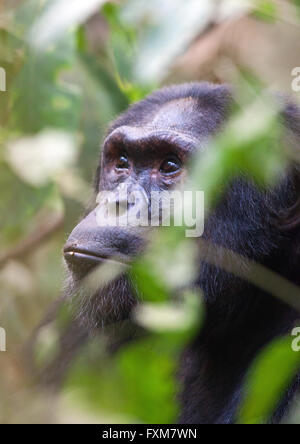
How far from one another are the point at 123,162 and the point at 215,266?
669 mm

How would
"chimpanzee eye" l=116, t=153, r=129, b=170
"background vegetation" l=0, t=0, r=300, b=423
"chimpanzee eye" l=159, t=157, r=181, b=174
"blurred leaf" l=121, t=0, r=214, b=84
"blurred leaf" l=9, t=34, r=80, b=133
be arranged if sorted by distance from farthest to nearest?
"blurred leaf" l=9, t=34, r=80, b=133 → "chimpanzee eye" l=116, t=153, r=129, b=170 → "chimpanzee eye" l=159, t=157, r=181, b=174 → "blurred leaf" l=121, t=0, r=214, b=84 → "background vegetation" l=0, t=0, r=300, b=423

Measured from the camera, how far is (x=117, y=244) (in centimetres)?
267

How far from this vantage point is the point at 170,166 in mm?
3016

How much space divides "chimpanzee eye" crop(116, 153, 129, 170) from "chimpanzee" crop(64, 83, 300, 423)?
0.30 ft

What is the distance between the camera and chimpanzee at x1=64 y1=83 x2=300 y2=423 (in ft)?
9.02

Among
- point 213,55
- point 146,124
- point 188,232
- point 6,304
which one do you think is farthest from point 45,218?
point 188,232

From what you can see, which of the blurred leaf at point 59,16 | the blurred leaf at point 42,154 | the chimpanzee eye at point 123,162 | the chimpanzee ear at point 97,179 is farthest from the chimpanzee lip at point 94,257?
the blurred leaf at point 59,16

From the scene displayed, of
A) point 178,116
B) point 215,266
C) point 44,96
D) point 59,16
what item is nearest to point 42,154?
point 44,96

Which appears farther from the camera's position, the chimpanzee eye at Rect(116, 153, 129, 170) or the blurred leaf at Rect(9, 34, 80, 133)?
the blurred leaf at Rect(9, 34, 80, 133)

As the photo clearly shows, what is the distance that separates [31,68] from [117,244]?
3.88ft

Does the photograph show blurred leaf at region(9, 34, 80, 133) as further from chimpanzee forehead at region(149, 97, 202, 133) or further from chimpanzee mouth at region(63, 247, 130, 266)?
chimpanzee mouth at region(63, 247, 130, 266)

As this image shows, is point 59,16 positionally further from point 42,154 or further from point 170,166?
point 42,154

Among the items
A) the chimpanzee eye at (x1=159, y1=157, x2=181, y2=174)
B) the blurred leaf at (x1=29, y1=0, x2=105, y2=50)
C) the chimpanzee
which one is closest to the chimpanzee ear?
the chimpanzee
